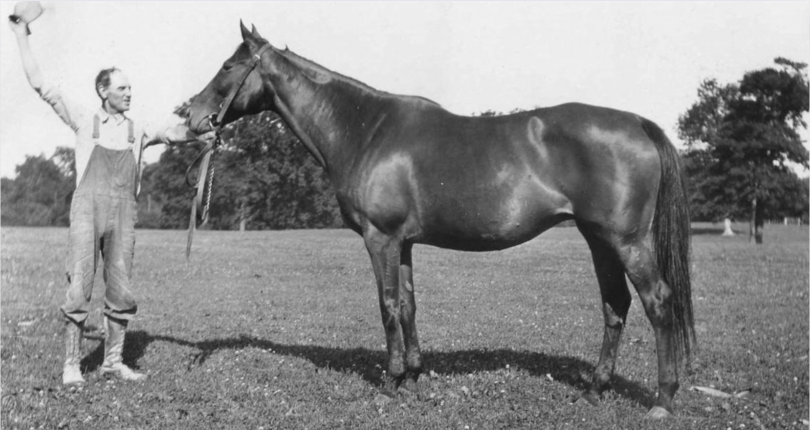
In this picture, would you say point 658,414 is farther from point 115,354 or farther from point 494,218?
point 115,354

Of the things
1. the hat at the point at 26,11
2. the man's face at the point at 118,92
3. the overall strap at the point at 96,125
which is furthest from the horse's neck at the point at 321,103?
the hat at the point at 26,11

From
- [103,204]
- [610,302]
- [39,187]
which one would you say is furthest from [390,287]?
[39,187]

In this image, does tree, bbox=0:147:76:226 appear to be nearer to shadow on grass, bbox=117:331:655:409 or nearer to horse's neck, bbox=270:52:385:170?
shadow on grass, bbox=117:331:655:409

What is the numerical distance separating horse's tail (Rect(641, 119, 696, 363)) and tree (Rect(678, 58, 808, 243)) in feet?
112

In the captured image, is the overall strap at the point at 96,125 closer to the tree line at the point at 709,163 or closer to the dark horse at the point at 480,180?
the dark horse at the point at 480,180

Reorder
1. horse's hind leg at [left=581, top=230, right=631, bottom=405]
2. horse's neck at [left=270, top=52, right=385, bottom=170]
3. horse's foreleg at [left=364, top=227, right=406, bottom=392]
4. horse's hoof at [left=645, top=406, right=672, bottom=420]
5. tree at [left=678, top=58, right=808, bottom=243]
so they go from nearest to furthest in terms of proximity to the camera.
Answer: horse's hoof at [left=645, top=406, right=672, bottom=420]
horse's foreleg at [left=364, top=227, right=406, bottom=392]
horse's hind leg at [left=581, top=230, right=631, bottom=405]
horse's neck at [left=270, top=52, right=385, bottom=170]
tree at [left=678, top=58, right=808, bottom=243]

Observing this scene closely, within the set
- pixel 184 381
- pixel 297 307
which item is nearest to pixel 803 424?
pixel 184 381

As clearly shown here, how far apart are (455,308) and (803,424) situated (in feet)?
20.0

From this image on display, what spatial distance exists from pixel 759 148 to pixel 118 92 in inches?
1652

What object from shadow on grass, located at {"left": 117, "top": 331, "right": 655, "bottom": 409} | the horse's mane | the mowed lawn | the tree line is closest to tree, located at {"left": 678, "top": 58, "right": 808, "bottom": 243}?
the tree line

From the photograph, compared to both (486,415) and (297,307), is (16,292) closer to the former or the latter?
(297,307)

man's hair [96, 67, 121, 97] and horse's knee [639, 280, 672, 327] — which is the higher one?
man's hair [96, 67, 121, 97]

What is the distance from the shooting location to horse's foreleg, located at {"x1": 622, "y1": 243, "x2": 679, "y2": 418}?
4.92 m

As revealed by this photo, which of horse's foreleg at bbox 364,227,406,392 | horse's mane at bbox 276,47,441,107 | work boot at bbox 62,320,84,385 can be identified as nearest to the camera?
horse's foreleg at bbox 364,227,406,392
